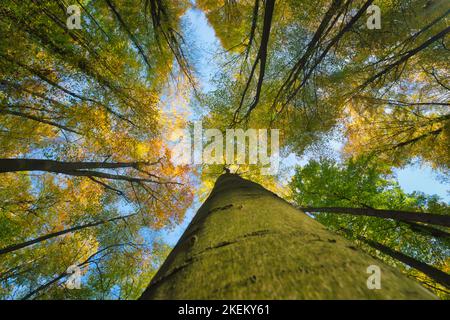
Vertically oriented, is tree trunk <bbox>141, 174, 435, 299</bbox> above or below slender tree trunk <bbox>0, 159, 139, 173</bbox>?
below

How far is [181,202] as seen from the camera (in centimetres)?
987

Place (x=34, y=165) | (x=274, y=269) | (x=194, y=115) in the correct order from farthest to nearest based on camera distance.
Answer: (x=194, y=115) → (x=34, y=165) → (x=274, y=269)

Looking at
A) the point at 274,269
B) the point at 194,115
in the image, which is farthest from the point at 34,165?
the point at 194,115

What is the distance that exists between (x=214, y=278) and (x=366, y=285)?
404 mm

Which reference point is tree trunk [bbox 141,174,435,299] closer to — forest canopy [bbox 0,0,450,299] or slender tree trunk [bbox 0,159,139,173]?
forest canopy [bbox 0,0,450,299]

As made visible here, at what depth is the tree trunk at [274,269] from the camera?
1.91ft

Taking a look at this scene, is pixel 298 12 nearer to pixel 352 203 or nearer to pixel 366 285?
pixel 352 203

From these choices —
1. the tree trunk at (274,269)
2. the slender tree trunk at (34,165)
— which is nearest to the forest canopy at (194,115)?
the slender tree trunk at (34,165)

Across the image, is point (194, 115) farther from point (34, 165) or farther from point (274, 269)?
point (274, 269)

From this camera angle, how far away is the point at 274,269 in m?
0.68

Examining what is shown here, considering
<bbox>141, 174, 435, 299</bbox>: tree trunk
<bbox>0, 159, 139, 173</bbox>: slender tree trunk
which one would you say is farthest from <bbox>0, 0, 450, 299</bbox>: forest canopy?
<bbox>141, 174, 435, 299</bbox>: tree trunk

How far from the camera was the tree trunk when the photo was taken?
1.91ft

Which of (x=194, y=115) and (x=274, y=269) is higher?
(x=194, y=115)

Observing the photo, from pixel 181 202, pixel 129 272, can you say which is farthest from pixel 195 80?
pixel 129 272
